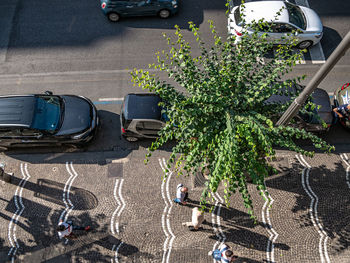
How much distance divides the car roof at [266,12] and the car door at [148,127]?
20.9 ft

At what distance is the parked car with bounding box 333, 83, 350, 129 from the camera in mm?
11227

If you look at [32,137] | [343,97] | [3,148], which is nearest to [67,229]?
Answer: [32,137]

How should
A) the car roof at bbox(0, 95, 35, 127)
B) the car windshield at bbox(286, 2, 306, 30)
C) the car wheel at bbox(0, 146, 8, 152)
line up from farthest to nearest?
the car windshield at bbox(286, 2, 306, 30), the car wheel at bbox(0, 146, 8, 152), the car roof at bbox(0, 95, 35, 127)

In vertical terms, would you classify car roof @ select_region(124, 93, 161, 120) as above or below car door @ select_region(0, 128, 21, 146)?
above

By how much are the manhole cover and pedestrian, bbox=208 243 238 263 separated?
14.3 feet

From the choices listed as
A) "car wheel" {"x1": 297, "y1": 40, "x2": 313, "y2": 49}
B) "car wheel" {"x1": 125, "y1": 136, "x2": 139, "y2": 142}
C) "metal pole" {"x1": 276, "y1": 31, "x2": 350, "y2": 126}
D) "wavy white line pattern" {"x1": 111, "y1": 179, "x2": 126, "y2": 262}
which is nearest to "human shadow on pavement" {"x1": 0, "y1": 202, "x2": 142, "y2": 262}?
"wavy white line pattern" {"x1": 111, "y1": 179, "x2": 126, "y2": 262}

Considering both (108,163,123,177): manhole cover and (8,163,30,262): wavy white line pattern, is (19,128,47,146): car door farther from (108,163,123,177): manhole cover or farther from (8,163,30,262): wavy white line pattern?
(108,163,123,177): manhole cover

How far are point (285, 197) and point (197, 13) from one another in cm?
1003

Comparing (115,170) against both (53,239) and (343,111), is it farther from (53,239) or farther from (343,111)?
(343,111)

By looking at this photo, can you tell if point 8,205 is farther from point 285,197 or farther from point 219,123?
point 285,197

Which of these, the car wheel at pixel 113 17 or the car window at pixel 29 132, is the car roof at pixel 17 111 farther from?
the car wheel at pixel 113 17

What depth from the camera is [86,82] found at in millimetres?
12945

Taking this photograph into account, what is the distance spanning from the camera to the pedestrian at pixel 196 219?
30.1 ft

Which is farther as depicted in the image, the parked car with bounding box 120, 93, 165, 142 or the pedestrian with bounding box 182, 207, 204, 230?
the parked car with bounding box 120, 93, 165, 142
